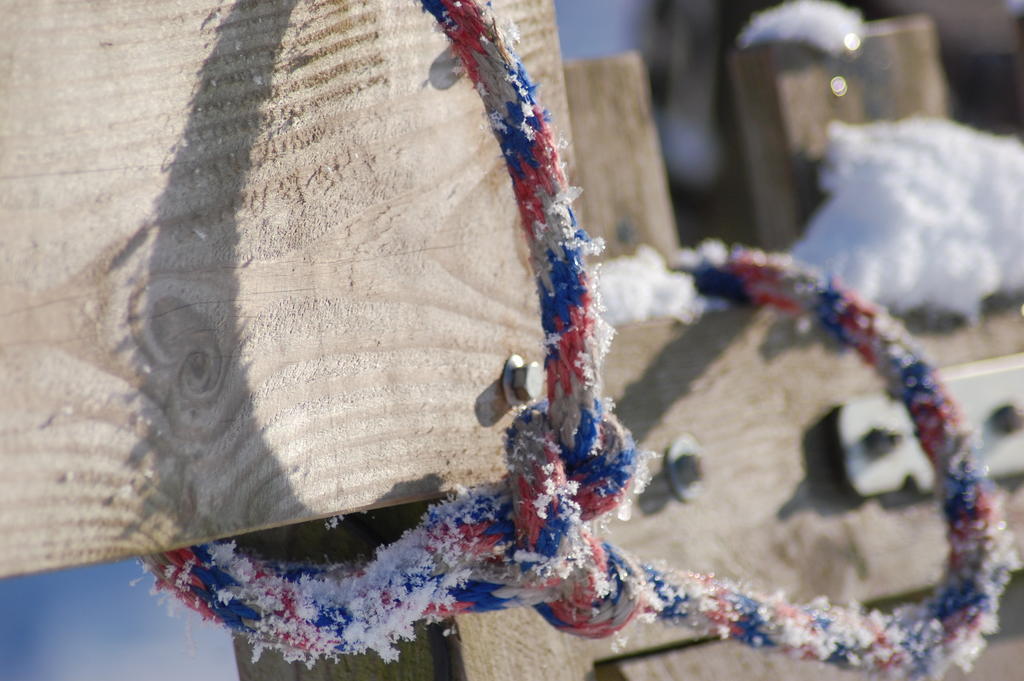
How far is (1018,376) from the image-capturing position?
1140 millimetres

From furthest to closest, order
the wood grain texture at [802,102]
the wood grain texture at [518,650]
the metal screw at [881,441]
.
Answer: the wood grain texture at [802,102]
the metal screw at [881,441]
the wood grain texture at [518,650]

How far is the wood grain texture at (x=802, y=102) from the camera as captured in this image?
4.22 feet

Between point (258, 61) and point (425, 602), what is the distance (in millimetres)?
357

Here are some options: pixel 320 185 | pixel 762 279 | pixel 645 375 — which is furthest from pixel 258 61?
pixel 762 279

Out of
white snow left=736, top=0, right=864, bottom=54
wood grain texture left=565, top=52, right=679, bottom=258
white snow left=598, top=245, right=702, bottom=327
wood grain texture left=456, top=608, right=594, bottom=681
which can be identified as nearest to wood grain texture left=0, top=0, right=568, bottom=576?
wood grain texture left=456, top=608, right=594, bottom=681

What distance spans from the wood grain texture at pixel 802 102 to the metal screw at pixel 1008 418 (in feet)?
1.06

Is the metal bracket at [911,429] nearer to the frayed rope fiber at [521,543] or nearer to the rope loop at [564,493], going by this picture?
the frayed rope fiber at [521,543]

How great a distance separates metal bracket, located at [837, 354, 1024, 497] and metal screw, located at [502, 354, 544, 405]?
442mm

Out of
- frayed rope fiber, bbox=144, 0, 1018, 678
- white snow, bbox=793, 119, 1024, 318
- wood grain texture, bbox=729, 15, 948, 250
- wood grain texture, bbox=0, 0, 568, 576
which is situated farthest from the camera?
wood grain texture, bbox=729, 15, 948, 250

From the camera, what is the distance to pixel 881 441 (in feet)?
3.38

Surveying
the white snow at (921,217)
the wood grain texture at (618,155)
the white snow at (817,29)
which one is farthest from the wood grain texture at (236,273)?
the white snow at (817,29)

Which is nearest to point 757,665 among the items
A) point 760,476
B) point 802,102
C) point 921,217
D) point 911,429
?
point 760,476

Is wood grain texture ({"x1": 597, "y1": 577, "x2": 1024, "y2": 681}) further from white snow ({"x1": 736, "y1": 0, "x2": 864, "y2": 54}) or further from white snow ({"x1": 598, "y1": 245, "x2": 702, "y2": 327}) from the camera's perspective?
white snow ({"x1": 736, "y1": 0, "x2": 864, "y2": 54})

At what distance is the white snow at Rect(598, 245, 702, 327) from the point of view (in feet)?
3.27
